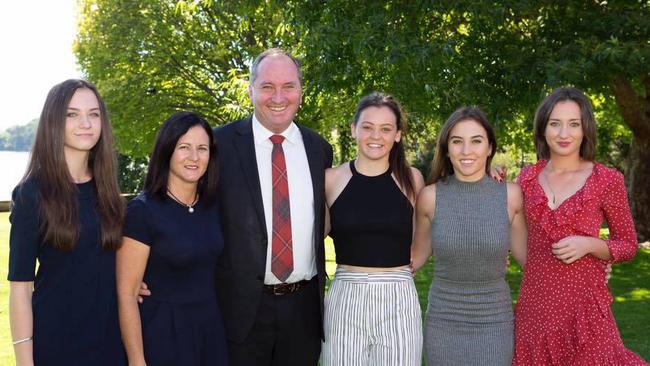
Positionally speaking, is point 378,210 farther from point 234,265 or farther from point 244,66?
point 244,66

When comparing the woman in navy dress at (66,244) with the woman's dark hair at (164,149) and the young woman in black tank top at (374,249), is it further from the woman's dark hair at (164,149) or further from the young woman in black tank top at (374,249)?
the young woman in black tank top at (374,249)

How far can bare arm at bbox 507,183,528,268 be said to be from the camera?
154 inches

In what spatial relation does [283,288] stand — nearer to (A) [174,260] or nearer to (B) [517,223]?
(A) [174,260]

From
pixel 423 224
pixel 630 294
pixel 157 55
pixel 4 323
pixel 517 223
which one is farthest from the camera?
pixel 157 55

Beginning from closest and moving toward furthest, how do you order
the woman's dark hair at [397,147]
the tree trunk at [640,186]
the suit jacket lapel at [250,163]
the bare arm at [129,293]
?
1. the bare arm at [129,293]
2. the suit jacket lapel at [250,163]
3. the woman's dark hair at [397,147]
4. the tree trunk at [640,186]

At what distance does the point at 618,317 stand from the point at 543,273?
5635 millimetres

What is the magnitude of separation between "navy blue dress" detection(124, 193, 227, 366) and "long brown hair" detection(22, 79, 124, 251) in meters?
0.12

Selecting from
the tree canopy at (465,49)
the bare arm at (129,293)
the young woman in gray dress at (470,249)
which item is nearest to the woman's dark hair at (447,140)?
the young woman in gray dress at (470,249)

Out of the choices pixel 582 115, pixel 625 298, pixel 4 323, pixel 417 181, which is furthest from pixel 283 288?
pixel 625 298

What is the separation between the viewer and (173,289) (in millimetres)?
3383

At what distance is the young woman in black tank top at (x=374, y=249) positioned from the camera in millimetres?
3713

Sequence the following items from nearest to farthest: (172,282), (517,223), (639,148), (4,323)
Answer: (172,282) → (517,223) → (4,323) → (639,148)

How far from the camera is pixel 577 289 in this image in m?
3.62

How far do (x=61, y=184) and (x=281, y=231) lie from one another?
130 cm
